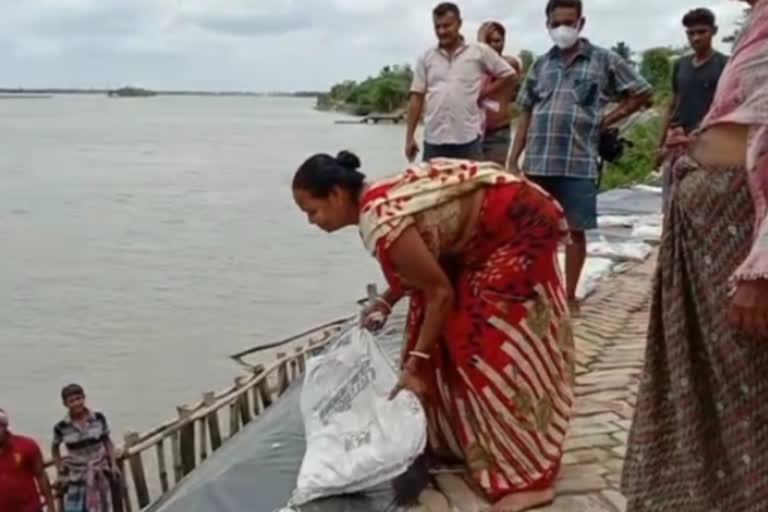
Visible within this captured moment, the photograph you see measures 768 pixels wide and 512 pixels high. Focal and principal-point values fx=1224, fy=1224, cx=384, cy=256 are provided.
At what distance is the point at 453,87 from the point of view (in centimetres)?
563

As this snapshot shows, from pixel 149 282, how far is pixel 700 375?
61.6ft

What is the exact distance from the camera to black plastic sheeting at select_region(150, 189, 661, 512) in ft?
11.1

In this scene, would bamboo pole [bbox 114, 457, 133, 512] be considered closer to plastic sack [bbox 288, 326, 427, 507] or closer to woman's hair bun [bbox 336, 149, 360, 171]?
plastic sack [bbox 288, 326, 427, 507]

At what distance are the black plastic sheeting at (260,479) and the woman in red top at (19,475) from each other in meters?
1.72

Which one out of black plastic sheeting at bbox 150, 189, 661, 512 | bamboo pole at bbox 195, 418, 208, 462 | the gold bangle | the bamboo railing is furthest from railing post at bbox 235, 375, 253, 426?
the gold bangle

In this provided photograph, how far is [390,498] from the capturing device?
3.39 metres

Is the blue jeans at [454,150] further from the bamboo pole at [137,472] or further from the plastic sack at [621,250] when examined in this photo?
the bamboo pole at [137,472]

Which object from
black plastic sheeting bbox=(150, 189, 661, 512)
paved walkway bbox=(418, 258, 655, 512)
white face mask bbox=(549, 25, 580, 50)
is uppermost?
white face mask bbox=(549, 25, 580, 50)

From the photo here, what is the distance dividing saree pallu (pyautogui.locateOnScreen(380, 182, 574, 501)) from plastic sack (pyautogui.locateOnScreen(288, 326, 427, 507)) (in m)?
0.14

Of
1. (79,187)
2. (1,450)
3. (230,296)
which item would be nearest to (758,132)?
Answer: (1,450)

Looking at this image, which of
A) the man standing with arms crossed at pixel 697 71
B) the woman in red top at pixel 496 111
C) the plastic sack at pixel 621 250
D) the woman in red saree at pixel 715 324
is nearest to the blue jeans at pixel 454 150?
the woman in red top at pixel 496 111

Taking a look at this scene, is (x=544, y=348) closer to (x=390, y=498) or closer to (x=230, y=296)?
(x=390, y=498)

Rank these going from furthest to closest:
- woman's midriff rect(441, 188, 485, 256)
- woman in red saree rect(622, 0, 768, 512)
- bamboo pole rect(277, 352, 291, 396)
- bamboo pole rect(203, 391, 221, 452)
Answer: bamboo pole rect(277, 352, 291, 396) < bamboo pole rect(203, 391, 221, 452) < woman's midriff rect(441, 188, 485, 256) < woman in red saree rect(622, 0, 768, 512)

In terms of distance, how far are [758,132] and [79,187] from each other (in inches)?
1444
